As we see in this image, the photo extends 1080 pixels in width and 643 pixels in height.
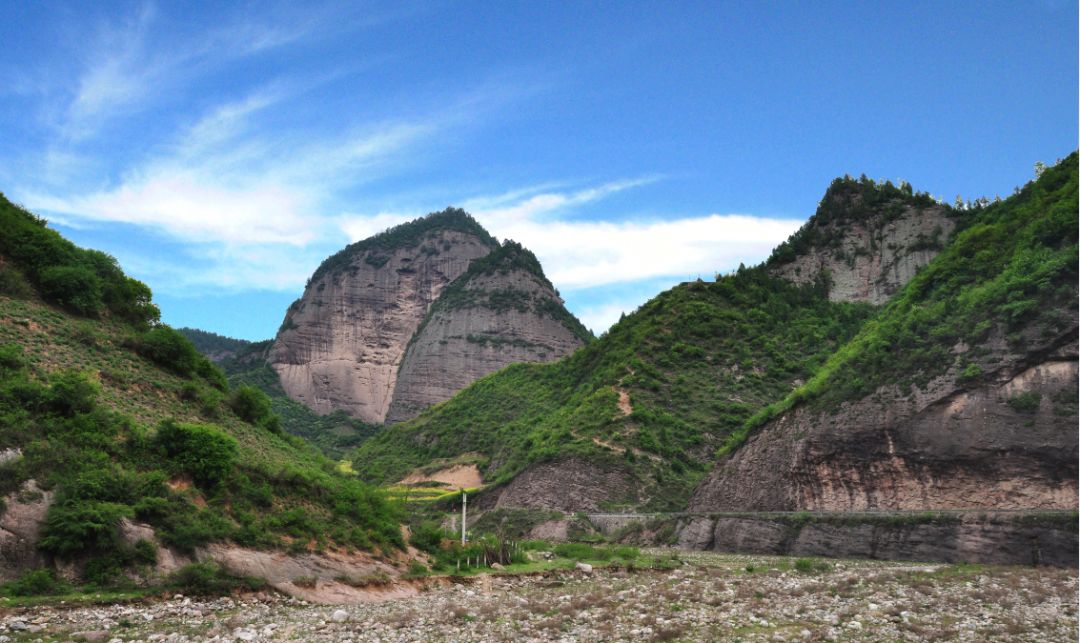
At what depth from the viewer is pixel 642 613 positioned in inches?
840

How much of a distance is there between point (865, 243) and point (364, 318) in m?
106

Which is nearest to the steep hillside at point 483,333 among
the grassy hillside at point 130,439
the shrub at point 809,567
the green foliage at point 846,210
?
the green foliage at point 846,210

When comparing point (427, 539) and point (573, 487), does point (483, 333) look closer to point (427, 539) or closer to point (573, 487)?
→ point (573, 487)

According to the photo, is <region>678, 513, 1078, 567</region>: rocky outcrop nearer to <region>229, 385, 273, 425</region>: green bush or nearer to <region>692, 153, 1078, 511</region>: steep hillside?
<region>692, 153, 1078, 511</region>: steep hillside

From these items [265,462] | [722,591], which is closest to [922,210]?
[722,591]

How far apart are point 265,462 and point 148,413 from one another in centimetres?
422

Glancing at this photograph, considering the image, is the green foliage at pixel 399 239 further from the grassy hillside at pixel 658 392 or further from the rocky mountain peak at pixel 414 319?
the grassy hillside at pixel 658 392

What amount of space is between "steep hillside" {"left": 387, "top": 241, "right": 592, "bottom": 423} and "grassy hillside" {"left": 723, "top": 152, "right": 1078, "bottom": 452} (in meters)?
86.4

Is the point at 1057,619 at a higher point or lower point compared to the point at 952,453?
lower

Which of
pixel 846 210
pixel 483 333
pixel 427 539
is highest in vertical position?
pixel 846 210

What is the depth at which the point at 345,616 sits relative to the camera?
19.9m

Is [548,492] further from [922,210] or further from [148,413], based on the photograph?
[922,210]

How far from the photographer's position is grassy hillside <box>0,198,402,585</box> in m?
20.9

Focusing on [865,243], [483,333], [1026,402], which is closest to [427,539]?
[1026,402]
